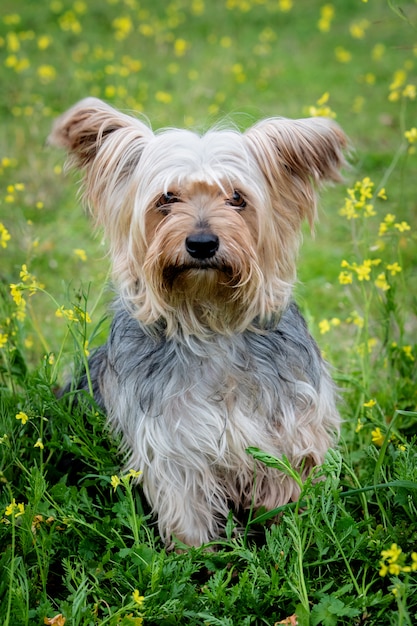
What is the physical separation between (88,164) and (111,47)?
7.63 meters

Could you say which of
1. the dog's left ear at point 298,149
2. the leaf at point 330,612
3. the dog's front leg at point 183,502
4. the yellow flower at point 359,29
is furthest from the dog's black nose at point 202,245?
the yellow flower at point 359,29

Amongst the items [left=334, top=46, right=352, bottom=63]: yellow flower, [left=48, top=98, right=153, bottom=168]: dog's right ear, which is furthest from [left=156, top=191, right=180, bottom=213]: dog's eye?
[left=334, top=46, right=352, bottom=63]: yellow flower

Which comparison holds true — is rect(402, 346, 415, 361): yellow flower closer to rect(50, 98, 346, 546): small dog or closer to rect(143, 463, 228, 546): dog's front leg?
rect(50, 98, 346, 546): small dog

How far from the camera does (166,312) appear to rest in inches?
127

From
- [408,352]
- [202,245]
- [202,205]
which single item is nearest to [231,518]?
[202,245]

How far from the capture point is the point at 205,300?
10.6ft

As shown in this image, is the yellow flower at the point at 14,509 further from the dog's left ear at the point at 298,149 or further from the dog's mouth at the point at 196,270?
the dog's left ear at the point at 298,149

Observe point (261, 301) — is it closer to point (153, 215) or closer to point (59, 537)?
point (153, 215)

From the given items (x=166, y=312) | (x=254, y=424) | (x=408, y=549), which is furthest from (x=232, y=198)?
(x=408, y=549)

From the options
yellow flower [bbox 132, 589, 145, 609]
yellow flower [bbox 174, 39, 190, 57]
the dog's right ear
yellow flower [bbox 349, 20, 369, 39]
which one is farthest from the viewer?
yellow flower [bbox 174, 39, 190, 57]

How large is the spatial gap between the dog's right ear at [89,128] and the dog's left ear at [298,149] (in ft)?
1.78

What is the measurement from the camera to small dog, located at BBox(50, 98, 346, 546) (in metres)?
3.11

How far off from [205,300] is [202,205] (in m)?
0.42

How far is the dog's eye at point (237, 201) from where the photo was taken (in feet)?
10.3
